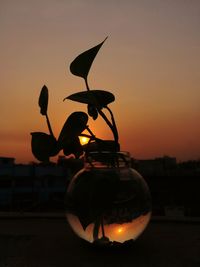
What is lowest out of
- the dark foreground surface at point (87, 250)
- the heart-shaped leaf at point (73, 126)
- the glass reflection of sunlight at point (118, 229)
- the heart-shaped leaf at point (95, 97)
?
the dark foreground surface at point (87, 250)

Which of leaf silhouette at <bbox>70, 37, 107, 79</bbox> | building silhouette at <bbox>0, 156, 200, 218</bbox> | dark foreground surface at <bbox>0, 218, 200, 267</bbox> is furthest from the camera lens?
building silhouette at <bbox>0, 156, 200, 218</bbox>

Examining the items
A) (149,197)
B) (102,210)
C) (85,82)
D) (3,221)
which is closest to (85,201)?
(102,210)

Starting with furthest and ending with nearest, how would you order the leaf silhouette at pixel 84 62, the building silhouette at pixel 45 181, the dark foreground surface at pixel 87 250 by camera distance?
the building silhouette at pixel 45 181, the leaf silhouette at pixel 84 62, the dark foreground surface at pixel 87 250

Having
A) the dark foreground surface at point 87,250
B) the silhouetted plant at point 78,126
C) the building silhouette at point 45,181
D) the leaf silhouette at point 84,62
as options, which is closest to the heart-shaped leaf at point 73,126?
the silhouetted plant at point 78,126

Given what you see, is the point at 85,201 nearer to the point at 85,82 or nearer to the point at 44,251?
the point at 44,251

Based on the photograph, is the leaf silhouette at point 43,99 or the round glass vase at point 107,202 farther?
the leaf silhouette at point 43,99

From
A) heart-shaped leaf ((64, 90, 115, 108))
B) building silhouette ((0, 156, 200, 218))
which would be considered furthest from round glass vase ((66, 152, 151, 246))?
building silhouette ((0, 156, 200, 218))

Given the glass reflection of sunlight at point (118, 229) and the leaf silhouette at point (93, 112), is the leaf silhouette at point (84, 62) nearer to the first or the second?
the leaf silhouette at point (93, 112)

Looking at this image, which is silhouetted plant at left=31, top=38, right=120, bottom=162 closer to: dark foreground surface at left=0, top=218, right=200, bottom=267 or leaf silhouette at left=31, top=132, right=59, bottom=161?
leaf silhouette at left=31, top=132, right=59, bottom=161
